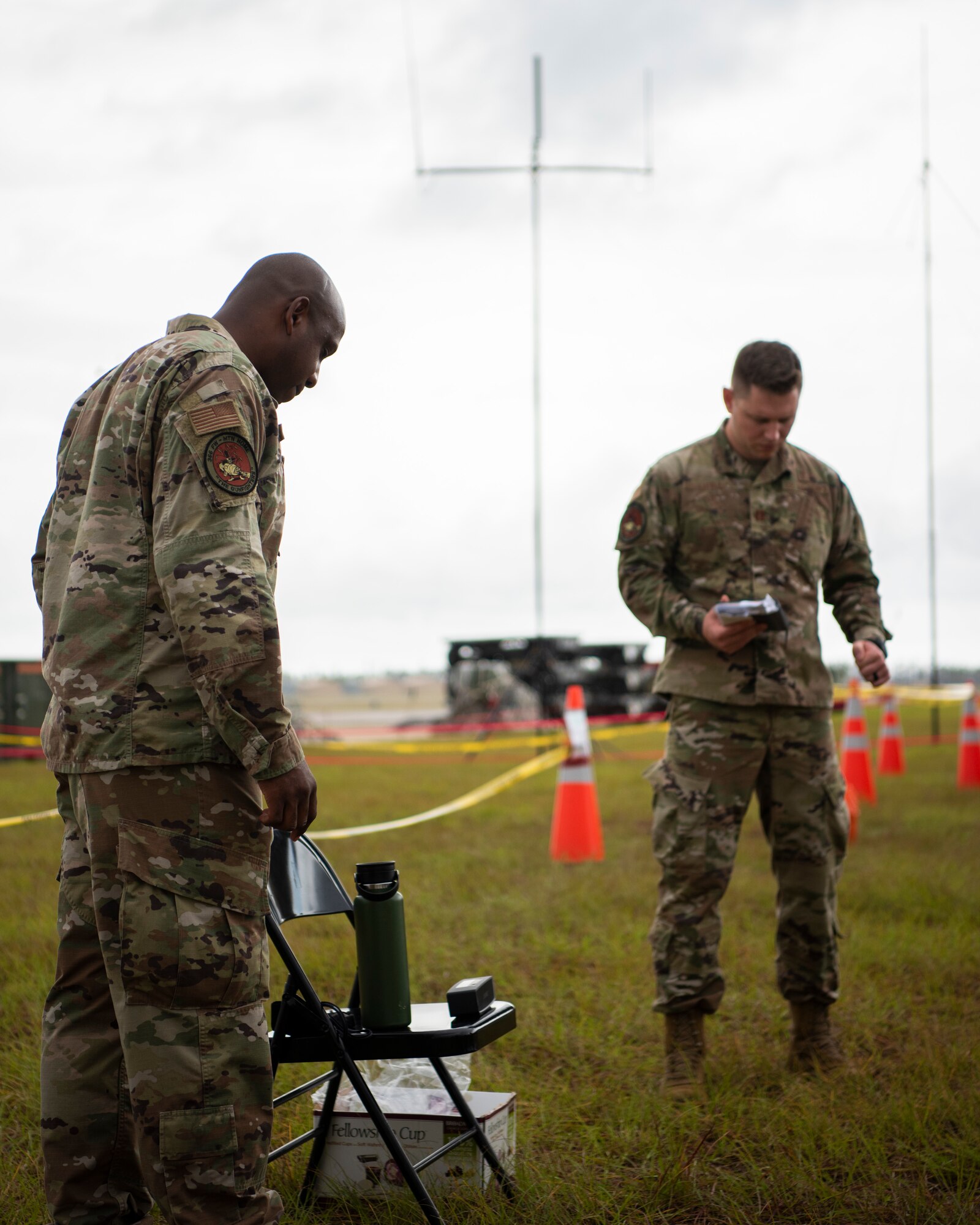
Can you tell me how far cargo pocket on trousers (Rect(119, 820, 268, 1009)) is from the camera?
2.00 meters

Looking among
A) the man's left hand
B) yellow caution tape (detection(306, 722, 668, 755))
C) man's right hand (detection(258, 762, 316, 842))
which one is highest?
the man's left hand

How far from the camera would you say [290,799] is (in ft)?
6.70

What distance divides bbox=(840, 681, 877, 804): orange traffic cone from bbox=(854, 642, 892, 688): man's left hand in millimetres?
5407

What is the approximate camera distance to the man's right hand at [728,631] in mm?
3539

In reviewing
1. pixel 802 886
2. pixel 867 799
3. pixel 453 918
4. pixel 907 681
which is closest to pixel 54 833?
pixel 453 918

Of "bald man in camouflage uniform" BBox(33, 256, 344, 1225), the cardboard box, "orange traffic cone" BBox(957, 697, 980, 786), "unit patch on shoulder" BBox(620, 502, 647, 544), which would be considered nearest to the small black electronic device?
the cardboard box

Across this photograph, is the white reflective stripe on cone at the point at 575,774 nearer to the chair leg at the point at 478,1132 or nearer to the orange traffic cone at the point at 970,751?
the chair leg at the point at 478,1132

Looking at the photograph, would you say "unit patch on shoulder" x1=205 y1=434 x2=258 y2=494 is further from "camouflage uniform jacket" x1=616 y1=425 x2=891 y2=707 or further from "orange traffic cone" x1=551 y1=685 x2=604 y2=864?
"orange traffic cone" x1=551 y1=685 x2=604 y2=864

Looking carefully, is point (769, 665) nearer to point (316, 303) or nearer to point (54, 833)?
point (316, 303)

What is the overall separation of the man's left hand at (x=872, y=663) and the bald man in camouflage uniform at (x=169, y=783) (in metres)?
2.24

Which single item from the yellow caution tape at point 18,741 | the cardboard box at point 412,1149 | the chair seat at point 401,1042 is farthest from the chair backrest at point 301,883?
the yellow caution tape at point 18,741

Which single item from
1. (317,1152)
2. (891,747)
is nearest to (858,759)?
(891,747)

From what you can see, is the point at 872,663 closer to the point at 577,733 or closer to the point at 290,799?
the point at 290,799

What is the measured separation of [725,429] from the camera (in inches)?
155
